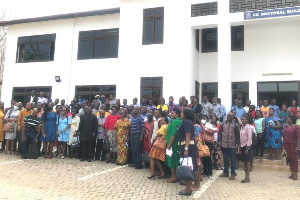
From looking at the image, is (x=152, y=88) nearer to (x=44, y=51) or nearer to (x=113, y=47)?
(x=113, y=47)

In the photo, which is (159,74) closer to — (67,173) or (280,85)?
(280,85)

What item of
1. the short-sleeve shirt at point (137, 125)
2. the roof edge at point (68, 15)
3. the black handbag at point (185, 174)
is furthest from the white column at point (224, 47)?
the black handbag at point (185, 174)

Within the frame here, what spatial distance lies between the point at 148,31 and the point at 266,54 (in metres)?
5.55

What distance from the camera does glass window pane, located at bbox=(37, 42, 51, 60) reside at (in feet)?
51.3

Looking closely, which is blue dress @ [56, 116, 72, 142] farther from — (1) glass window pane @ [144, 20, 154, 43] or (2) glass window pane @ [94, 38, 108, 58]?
(2) glass window pane @ [94, 38, 108, 58]

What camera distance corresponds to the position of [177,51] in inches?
482

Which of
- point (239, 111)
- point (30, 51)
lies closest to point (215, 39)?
point (239, 111)

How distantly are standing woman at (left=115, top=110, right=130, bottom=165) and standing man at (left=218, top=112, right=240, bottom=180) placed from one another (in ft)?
9.01

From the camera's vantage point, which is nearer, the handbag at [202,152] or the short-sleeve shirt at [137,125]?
the handbag at [202,152]

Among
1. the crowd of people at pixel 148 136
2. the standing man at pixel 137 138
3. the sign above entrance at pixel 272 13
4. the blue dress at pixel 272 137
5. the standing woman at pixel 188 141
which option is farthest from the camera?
the sign above entrance at pixel 272 13

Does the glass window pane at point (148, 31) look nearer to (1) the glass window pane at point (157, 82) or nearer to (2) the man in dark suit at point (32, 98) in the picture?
(1) the glass window pane at point (157, 82)

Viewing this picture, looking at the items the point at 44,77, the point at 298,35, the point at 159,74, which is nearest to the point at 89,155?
the point at 159,74

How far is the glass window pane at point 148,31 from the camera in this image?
12916 mm

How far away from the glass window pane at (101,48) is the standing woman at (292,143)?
31.4 ft
